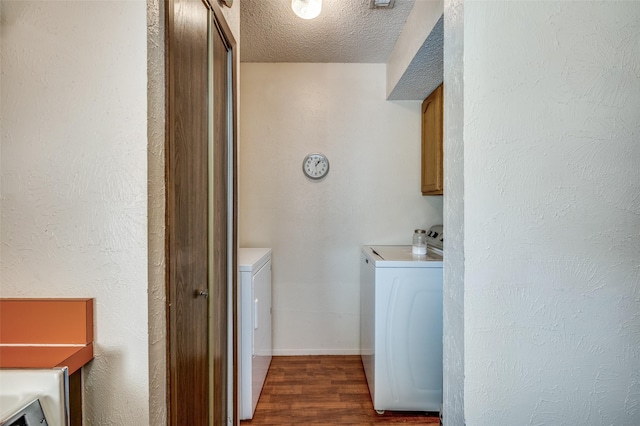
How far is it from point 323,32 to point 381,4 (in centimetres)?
50

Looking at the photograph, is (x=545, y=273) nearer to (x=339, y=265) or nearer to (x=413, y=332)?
(x=413, y=332)

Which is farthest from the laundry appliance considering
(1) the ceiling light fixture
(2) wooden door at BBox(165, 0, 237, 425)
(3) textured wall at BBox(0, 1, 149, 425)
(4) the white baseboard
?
(3) textured wall at BBox(0, 1, 149, 425)

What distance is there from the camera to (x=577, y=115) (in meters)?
0.99

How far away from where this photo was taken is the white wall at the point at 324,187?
9.43ft

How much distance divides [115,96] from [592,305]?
1368 millimetres

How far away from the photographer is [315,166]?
2.88 metres

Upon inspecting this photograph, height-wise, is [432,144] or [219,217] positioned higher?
[432,144]

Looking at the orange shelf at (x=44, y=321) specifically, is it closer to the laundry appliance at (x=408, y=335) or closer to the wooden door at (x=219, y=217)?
the wooden door at (x=219, y=217)

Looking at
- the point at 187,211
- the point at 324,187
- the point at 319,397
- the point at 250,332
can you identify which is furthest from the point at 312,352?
the point at 187,211

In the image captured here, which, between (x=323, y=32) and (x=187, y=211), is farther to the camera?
(x=323, y=32)

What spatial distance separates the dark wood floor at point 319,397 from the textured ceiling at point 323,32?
2.36m

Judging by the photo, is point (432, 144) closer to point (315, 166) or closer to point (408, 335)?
point (315, 166)

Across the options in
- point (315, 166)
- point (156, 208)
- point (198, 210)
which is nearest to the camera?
point (156, 208)

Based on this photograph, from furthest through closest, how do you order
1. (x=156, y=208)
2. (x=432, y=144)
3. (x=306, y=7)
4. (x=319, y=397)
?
(x=432, y=144) < (x=319, y=397) < (x=306, y=7) < (x=156, y=208)
